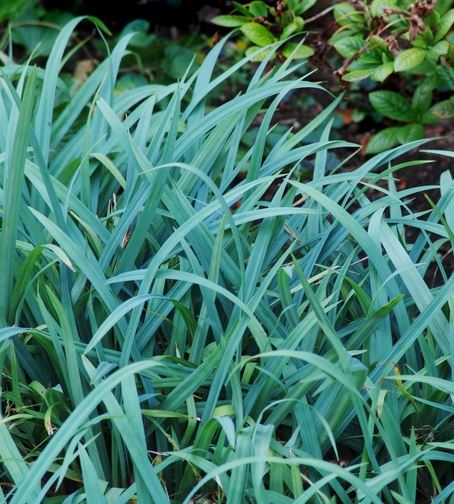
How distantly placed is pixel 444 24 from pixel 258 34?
0.54 meters

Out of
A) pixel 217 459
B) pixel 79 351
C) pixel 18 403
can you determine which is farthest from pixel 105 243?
pixel 217 459

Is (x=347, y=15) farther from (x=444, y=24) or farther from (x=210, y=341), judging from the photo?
(x=210, y=341)

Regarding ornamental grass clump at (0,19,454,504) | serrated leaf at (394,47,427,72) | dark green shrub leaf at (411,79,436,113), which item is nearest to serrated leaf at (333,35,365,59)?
serrated leaf at (394,47,427,72)

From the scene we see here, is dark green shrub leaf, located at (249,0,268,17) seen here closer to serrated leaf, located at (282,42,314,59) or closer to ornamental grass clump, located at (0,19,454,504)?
serrated leaf, located at (282,42,314,59)

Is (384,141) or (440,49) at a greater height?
(440,49)

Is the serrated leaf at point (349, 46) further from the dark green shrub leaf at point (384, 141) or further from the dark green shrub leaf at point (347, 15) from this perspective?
the dark green shrub leaf at point (384, 141)

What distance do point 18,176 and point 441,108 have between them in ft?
4.71

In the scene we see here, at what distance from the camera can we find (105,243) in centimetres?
187

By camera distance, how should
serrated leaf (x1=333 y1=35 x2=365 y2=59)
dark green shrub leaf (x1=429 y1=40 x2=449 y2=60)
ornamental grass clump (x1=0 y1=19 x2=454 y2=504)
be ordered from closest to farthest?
1. ornamental grass clump (x1=0 y1=19 x2=454 y2=504)
2. dark green shrub leaf (x1=429 y1=40 x2=449 y2=60)
3. serrated leaf (x1=333 y1=35 x2=365 y2=59)

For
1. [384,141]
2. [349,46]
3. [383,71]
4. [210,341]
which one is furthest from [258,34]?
[210,341]

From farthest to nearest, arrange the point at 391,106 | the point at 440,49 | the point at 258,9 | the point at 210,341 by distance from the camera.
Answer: the point at 391,106
the point at 258,9
the point at 440,49
the point at 210,341

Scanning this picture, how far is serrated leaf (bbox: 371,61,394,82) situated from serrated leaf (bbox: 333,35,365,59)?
14 centimetres

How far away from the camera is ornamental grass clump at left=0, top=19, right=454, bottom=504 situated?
1.52 m

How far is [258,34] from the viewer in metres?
2.56
